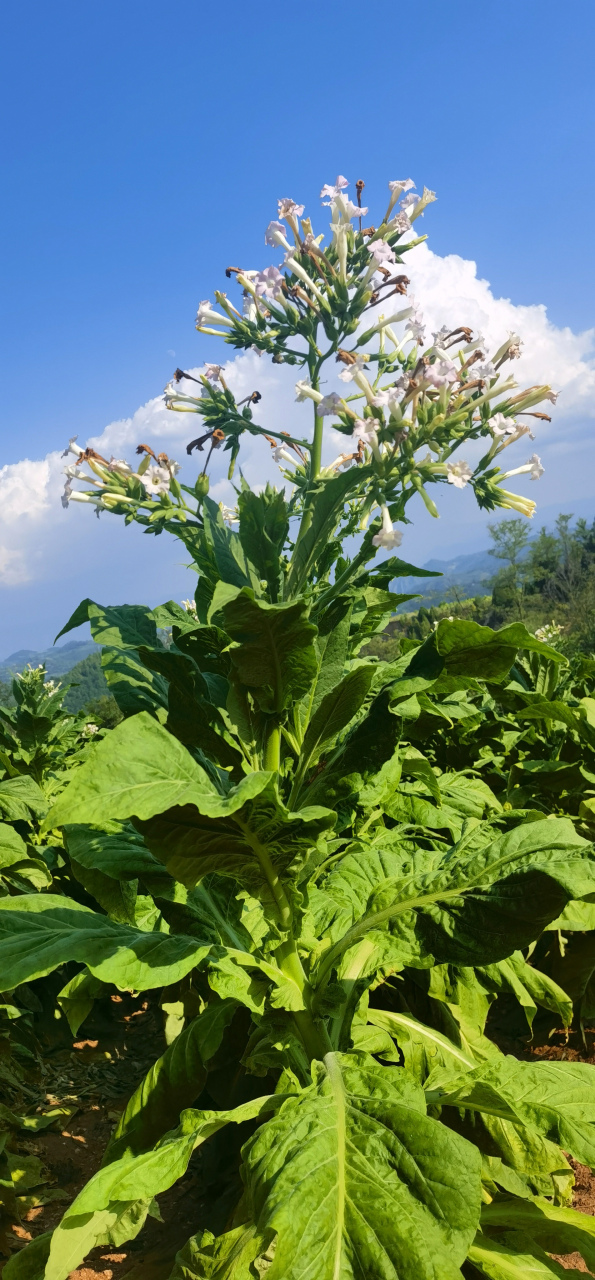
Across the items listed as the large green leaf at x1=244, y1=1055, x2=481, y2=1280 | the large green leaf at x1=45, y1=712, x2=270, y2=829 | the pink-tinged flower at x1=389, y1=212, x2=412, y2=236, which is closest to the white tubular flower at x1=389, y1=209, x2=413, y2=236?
the pink-tinged flower at x1=389, y1=212, x2=412, y2=236

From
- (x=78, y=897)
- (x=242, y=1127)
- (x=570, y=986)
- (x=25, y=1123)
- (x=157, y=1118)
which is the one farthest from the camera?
(x=78, y=897)

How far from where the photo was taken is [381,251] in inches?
87.3

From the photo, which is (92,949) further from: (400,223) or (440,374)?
(400,223)

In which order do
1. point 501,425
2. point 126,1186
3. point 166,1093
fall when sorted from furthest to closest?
1. point 501,425
2. point 166,1093
3. point 126,1186

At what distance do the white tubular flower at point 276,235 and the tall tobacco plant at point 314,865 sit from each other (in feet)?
0.17

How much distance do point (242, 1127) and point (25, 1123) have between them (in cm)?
93

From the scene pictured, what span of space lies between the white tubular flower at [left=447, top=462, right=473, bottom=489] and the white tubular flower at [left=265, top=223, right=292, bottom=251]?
3.13 ft

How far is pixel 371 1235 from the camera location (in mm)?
1364

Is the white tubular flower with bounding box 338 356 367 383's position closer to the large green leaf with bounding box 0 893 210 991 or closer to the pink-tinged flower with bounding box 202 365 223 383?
the pink-tinged flower with bounding box 202 365 223 383

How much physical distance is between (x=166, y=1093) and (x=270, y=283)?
2.27 metres

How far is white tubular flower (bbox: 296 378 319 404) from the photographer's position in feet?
7.00

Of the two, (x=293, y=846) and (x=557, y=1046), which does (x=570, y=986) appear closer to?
(x=557, y=1046)

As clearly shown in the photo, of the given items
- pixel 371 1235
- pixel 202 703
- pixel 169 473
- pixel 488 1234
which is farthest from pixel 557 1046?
pixel 169 473

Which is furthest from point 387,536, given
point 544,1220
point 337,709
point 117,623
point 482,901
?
point 544,1220
